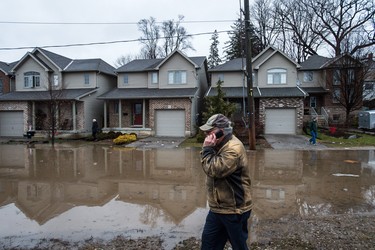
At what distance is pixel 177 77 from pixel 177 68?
2.49 ft

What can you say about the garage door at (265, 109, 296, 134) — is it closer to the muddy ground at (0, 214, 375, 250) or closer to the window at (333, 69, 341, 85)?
the window at (333, 69, 341, 85)

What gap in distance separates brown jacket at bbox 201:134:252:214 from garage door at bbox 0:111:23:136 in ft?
92.1

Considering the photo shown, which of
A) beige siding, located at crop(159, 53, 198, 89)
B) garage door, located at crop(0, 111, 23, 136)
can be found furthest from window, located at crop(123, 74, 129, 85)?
garage door, located at crop(0, 111, 23, 136)

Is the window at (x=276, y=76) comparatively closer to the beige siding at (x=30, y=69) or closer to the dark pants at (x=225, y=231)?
the beige siding at (x=30, y=69)

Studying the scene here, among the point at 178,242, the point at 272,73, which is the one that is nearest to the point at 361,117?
the point at 272,73

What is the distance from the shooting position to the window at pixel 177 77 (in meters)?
26.6

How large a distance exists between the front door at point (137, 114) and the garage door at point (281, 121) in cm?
1101

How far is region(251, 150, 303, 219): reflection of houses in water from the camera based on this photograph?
6539 mm

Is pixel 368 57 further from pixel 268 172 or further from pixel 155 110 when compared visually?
pixel 268 172

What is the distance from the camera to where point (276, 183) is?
29.4ft

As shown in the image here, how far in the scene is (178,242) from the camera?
Result: 15.5 ft

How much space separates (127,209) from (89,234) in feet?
4.96

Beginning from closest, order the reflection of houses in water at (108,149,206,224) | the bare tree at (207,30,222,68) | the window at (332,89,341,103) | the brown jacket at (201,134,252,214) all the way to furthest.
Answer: the brown jacket at (201,134,252,214) → the reflection of houses in water at (108,149,206,224) → the window at (332,89,341,103) → the bare tree at (207,30,222,68)

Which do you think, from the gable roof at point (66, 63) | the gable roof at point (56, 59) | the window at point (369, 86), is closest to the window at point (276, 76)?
the window at point (369, 86)
